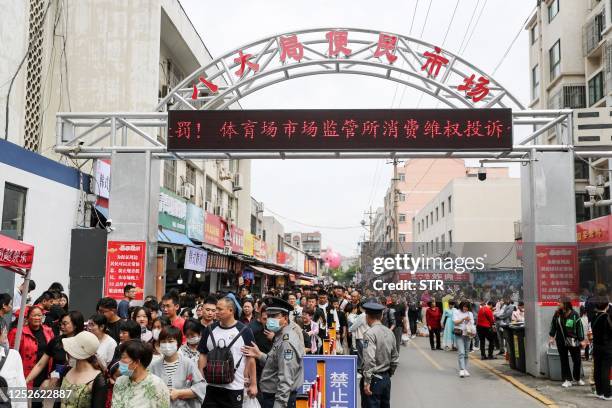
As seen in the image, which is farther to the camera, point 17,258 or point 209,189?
point 209,189

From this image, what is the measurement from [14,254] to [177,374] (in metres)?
A: 2.57

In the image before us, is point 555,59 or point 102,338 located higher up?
point 555,59

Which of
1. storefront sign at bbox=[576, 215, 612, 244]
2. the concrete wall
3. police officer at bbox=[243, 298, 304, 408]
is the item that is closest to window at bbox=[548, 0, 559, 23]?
storefront sign at bbox=[576, 215, 612, 244]

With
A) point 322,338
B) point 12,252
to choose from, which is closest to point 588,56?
point 322,338

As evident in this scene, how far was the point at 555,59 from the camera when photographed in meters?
32.9

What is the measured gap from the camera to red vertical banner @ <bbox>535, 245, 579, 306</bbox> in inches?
518

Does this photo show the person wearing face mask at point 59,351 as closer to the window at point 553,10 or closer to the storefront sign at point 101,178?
the storefront sign at point 101,178

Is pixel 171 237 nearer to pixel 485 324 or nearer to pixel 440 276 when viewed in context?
pixel 485 324

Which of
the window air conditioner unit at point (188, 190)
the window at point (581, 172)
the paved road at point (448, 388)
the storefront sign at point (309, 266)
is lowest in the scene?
the paved road at point (448, 388)

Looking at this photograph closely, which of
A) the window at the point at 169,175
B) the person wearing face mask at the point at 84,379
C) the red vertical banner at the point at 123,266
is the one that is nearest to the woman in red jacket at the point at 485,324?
the red vertical banner at the point at 123,266

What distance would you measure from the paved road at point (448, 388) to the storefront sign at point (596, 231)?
32.3 ft

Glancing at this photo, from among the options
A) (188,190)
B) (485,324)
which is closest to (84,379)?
(485,324)

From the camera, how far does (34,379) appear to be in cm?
683

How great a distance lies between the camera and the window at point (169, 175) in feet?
75.6
